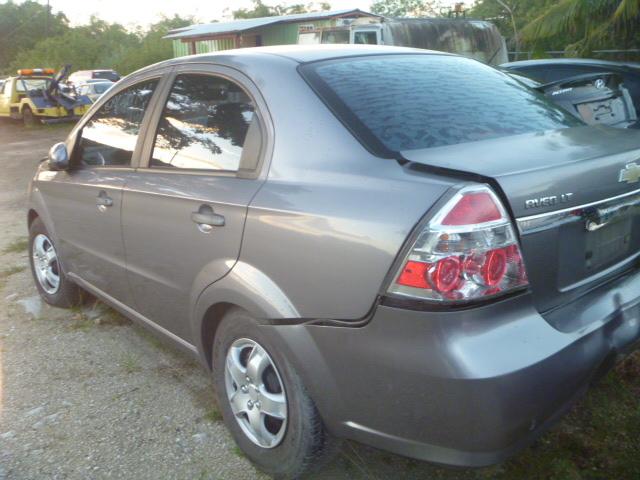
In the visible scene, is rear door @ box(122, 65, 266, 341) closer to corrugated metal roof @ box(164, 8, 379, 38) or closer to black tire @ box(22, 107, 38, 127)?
black tire @ box(22, 107, 38, 127)

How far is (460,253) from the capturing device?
2.04 m

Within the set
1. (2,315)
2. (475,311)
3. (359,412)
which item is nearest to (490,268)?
(475,311)

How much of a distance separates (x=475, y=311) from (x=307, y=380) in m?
0.66

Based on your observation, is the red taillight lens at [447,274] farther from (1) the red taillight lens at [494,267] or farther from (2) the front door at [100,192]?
(2) the front door at [100,192]

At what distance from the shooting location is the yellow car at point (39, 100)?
65.7 feet

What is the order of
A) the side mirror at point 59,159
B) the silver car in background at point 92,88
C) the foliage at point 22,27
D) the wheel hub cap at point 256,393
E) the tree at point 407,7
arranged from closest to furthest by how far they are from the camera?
the wheel hub cap at point 256,393
the side mirror at point 59,159
the silver car in background at point 92,88
the tree at point 407,7
the foliage at point 22,27

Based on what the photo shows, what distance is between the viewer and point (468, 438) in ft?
6.68

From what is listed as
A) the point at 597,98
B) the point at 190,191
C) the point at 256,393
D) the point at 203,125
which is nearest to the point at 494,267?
the point at 256,393

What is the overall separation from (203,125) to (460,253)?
1.50 meters

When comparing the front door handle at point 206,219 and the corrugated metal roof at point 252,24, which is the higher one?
the corrugated metal roof at point 252,24

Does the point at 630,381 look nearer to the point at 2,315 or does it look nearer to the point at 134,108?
the point at 134,108

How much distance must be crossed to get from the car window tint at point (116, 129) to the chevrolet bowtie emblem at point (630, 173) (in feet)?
7.42

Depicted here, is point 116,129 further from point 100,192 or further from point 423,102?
point 423,102

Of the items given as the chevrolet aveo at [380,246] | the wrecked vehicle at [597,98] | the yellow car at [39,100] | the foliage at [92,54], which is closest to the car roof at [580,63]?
the wrecked vehicle at [597,98]
